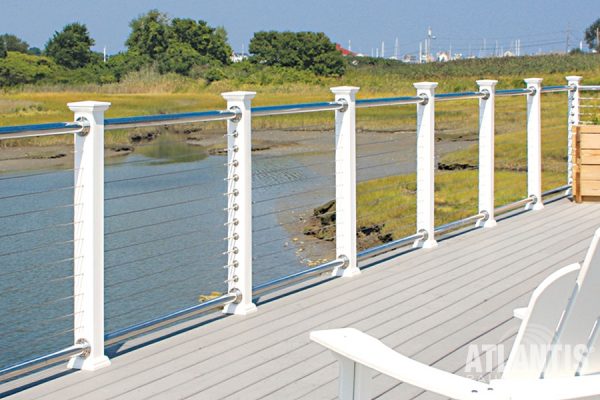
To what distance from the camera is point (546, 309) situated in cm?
248

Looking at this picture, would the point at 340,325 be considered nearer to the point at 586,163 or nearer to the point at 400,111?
the point at 586,163

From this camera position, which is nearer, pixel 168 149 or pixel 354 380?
pixel 354 380

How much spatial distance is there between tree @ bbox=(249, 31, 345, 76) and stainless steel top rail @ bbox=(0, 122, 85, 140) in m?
70.3

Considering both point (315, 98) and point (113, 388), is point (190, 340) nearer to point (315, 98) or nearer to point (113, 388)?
point (113, 388)

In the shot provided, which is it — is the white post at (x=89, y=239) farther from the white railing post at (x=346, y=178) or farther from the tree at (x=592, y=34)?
the tree at (x=592, y=34)

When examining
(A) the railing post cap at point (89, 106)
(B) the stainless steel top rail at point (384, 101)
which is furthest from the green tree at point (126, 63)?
(A) the railing post cap at point (89, 106)

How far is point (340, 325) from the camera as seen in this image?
198 inches

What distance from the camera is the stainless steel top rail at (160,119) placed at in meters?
4.42

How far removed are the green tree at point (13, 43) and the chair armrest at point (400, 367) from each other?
285ft

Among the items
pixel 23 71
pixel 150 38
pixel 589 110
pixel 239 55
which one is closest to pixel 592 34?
pixel 239 55

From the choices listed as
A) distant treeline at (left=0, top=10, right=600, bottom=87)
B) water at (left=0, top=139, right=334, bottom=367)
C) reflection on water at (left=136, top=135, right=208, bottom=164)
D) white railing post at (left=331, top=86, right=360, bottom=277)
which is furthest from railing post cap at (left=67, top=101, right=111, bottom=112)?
distant treeline at (left=0, top=10, right=600, bottom=87)

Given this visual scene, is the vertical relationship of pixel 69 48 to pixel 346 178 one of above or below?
above

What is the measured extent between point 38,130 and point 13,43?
287 feet

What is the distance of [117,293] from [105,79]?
5152 cm
